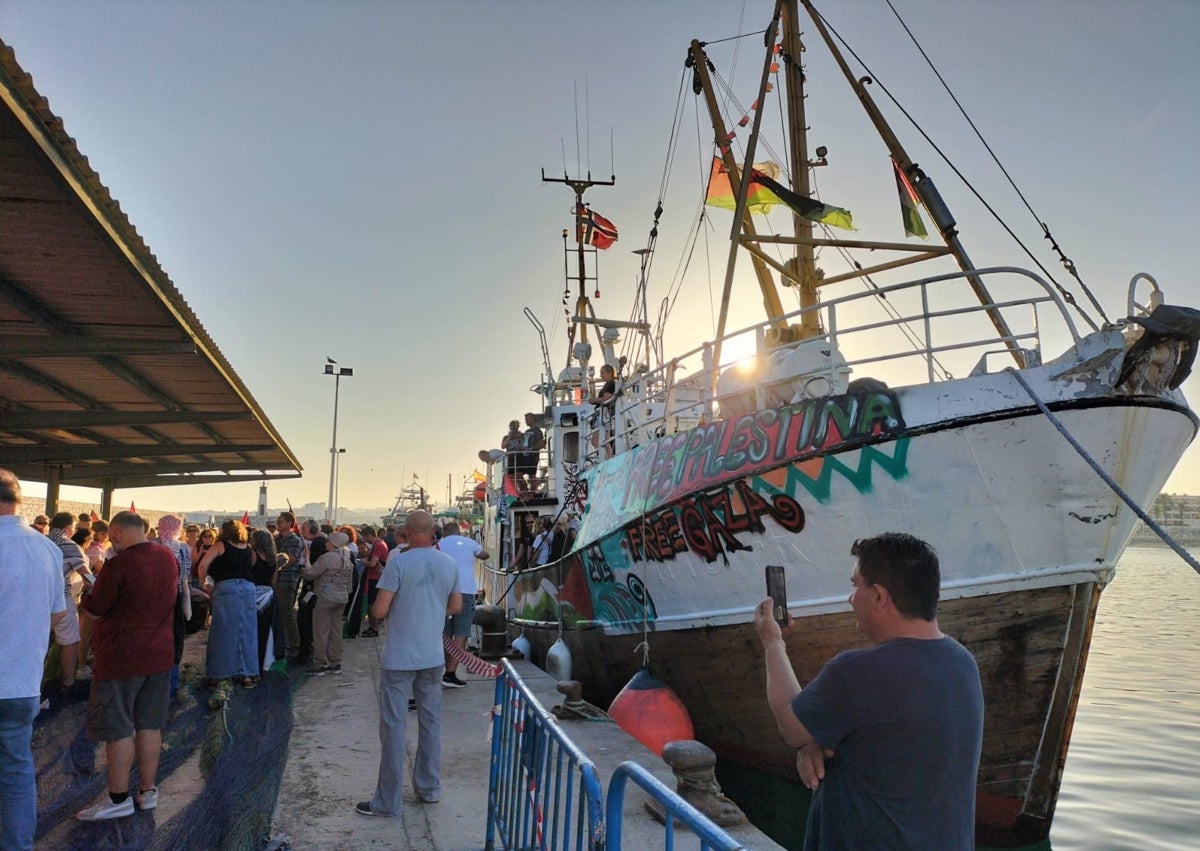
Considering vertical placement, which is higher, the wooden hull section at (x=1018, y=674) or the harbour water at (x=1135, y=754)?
the wooden hull section at (x=1018, y=674)

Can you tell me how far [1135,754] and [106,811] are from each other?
1123cm

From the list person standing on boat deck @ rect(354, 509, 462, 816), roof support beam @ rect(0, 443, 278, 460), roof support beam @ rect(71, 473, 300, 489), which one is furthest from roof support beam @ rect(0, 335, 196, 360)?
roof support beam @ rect(71, 473, 300, 489)

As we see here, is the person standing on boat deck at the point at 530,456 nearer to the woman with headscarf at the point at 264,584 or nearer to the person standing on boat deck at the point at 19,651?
the woman with headscarf at the point at 264,584

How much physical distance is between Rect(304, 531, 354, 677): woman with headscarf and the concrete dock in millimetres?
666

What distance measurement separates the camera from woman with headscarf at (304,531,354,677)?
30.5ft

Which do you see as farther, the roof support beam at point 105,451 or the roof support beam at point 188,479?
the roof support beam at point 188,479

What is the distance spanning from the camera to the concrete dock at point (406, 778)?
4465 mm

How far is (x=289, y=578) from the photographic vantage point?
998 centimetres

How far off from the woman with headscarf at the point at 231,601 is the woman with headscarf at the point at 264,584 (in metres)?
0.25

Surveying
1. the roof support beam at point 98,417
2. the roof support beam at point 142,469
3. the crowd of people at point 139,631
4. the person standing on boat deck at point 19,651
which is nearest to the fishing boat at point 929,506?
the crowd of people at point 139,631

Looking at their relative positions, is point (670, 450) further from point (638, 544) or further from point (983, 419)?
point (983, 419)

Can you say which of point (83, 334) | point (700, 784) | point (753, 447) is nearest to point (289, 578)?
point (83, 334)

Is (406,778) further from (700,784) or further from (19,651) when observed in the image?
(19,651)

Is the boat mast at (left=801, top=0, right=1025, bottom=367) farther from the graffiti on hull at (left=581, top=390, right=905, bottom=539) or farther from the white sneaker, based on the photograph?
the white sneaker
